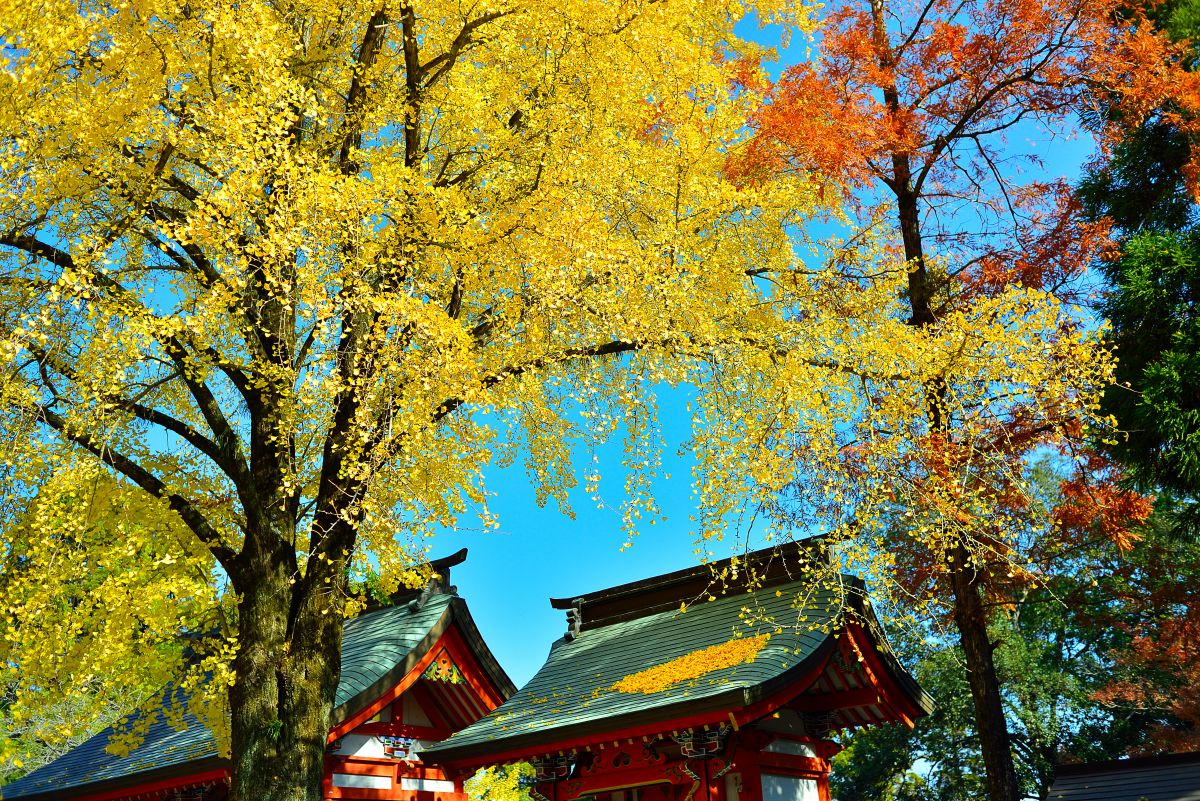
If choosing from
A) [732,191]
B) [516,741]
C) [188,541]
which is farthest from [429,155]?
[516,741]

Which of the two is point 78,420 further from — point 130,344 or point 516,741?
point 516,741

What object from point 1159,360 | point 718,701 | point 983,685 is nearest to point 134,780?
point 718,701

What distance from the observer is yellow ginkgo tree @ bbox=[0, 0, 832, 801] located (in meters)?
8.35

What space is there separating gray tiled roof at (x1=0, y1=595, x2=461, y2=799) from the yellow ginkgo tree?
3204 mm

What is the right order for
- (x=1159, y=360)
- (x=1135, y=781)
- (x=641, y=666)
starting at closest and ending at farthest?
(x=1159, y=360) → (x=1135, y=781) → (x=641, y=666)

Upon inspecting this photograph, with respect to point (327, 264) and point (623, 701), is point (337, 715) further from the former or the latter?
point (327, 264)

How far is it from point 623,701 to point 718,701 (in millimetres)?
1908

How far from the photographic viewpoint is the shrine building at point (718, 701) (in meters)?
10.7

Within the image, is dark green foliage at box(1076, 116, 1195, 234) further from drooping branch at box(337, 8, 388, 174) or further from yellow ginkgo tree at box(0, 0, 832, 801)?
drooping branch at box(337, 8, 388, 174)

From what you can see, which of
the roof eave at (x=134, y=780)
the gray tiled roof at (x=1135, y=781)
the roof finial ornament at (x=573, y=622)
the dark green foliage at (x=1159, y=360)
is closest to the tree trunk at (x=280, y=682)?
the roof eave at (x=134, y=780)

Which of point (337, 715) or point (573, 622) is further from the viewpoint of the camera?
point (573, 622)

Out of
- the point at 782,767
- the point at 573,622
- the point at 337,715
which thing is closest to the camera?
the point at 782,767

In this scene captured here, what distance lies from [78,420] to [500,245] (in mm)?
4430

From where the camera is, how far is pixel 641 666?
12961 millimetres
